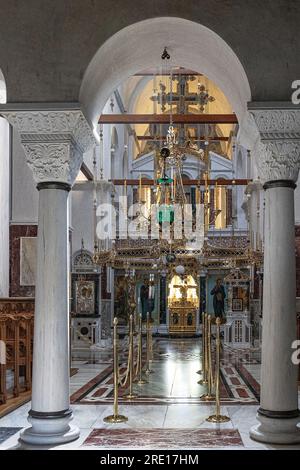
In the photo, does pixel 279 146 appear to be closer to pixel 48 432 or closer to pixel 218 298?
pixel 48 432

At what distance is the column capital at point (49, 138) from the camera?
625cm

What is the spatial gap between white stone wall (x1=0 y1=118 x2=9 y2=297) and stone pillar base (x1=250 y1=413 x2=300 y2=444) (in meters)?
7.81

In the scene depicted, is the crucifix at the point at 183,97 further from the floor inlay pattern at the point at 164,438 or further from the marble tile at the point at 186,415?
the floor inlay pattern at the point at 164,438

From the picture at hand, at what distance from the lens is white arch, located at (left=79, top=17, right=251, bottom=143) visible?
20.7 ft

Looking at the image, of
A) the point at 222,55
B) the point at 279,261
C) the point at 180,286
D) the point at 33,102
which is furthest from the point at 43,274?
the point at 180,286

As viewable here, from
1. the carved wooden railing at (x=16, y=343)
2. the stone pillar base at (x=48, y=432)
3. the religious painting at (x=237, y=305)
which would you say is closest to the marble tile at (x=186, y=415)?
the stone pillar base at (x=48, y=432)

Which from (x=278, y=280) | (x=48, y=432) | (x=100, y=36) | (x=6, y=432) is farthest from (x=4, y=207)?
(x=278, y=280)

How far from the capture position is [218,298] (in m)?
24.8

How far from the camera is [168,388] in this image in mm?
10328

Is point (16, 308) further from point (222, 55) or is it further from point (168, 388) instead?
point (222, 55)

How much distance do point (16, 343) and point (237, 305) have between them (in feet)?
34.9

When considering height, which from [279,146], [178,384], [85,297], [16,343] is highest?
[279,146]

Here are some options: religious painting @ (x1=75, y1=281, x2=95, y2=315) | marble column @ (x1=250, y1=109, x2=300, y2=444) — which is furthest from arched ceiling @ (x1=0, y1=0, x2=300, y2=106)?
religious painting @ (x1=75, y1=281, x2=95, y2=315)

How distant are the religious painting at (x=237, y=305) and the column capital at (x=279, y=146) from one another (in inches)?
504
